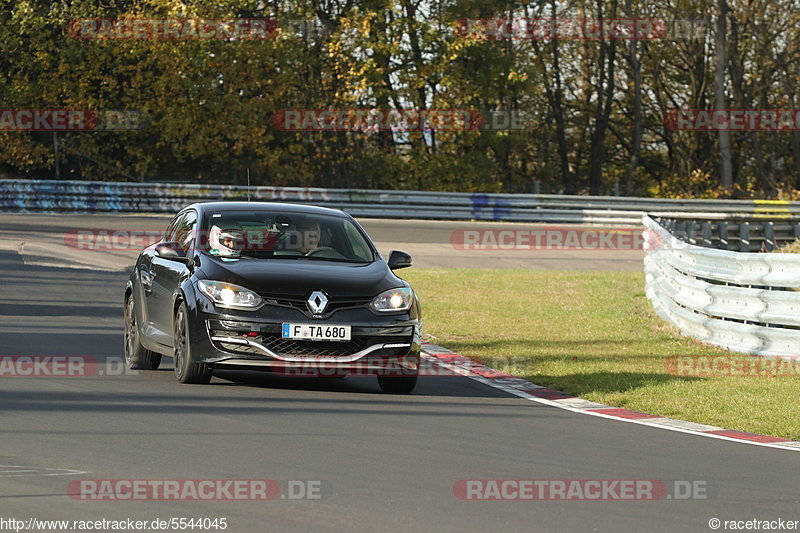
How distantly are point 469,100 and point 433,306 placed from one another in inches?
980

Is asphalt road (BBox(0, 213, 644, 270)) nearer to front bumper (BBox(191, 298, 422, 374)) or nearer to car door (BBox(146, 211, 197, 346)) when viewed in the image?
car door (BBox(146, 211, 197, 346))

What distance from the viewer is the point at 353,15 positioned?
4316cm

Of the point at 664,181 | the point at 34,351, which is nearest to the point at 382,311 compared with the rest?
the point at 34,351

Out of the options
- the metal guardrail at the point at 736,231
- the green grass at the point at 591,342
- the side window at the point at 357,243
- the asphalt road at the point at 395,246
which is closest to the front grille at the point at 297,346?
the side window at the point at 357,243

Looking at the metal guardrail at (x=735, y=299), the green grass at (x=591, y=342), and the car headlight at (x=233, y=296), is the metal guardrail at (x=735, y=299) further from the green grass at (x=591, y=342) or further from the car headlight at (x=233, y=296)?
the car headlight at (x=233, y=296)

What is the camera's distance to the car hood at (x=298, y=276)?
35.9ft

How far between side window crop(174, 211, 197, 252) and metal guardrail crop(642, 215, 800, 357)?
5.76 meters

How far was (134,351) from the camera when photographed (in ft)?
→ 41.6

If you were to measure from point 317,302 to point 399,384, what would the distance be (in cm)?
109

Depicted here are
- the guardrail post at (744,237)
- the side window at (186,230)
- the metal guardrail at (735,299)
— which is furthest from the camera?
the guardrail post at (744,237)

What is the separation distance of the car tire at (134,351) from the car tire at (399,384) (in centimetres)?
235

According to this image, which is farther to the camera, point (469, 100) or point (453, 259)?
point (469, 100)

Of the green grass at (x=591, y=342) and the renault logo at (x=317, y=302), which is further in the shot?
the green grass at (x=591, y=342)

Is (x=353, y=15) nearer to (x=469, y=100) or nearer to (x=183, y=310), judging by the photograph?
(x=469, y=100)
